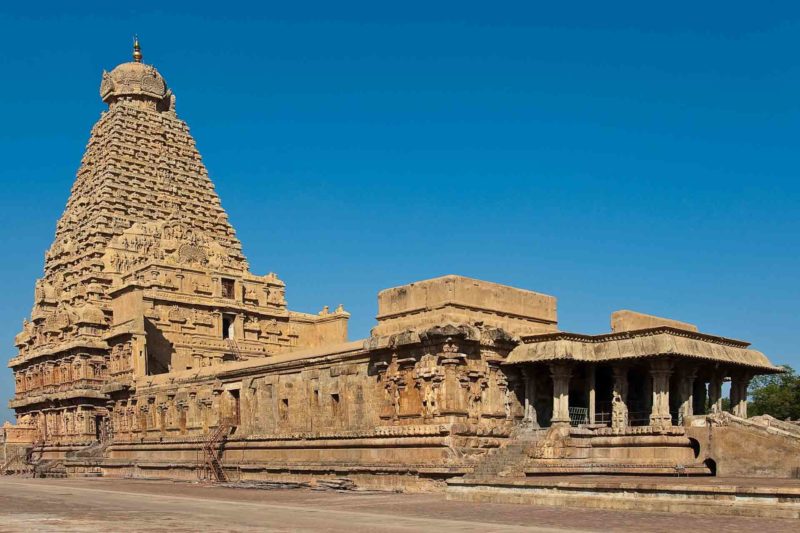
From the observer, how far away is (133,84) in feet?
245

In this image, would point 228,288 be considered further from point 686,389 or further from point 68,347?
point 686,389

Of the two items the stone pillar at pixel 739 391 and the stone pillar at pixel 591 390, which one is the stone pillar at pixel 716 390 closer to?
the stone pillar at pixel 739 391

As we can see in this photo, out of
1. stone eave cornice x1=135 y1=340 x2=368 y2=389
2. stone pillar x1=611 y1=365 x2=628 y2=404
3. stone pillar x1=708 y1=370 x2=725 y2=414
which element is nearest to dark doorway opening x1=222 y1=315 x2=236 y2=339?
stone eave cornice x1=135 y1=340 x2=368 y2=389

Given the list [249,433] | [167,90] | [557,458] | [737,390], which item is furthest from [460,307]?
[167,90]

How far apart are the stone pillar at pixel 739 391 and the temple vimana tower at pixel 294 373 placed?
2.3 inches

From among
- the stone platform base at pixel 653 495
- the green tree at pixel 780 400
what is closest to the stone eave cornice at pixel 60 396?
the stone platform base at pixel 653 495

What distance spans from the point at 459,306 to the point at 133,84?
4868cm

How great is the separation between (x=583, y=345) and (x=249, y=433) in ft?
56.0

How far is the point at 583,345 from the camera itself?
108 ft

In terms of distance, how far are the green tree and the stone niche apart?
30802 millimetres

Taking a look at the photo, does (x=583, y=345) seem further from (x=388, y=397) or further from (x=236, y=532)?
(x=236, y=532)

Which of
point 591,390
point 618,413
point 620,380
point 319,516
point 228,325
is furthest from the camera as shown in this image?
point 228,325

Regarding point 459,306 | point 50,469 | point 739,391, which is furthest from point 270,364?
point 50,469

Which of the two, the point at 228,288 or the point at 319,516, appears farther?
the point at 228,288
